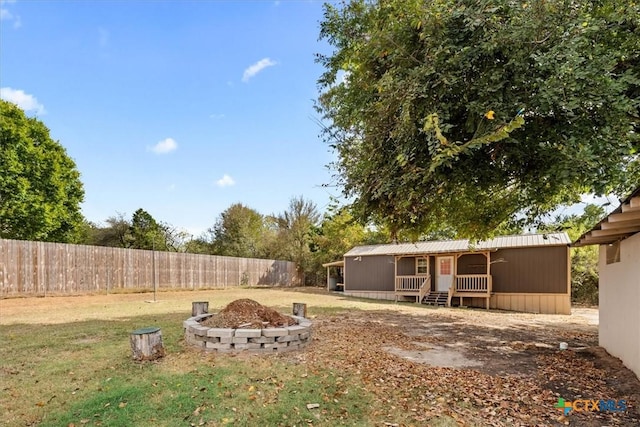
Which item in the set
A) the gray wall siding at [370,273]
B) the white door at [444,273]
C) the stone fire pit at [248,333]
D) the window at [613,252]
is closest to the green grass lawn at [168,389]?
the stone fire pit at [248,333]

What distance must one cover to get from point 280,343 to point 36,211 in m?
17.5

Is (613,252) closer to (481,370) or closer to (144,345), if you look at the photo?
(481,370)

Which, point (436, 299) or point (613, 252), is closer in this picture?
point (613, 252)

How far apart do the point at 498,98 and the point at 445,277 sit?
12.6 metres

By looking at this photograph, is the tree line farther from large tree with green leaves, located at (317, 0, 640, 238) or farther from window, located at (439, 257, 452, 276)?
window, located at (439, 257, 452, 276)

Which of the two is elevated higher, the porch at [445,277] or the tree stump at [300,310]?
the tree stump at [300,310]

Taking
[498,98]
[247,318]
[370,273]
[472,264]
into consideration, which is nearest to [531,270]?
[472,264]

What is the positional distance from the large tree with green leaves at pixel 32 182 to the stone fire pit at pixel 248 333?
15763 millimetres

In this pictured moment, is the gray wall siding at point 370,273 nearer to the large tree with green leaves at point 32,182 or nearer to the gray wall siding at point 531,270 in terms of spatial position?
the gray wall siding at point 531,270

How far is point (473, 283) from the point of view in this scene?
48.4 ft

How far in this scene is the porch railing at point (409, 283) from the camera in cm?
1636

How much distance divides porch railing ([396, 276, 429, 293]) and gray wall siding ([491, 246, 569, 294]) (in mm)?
3066

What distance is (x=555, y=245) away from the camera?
1311cm

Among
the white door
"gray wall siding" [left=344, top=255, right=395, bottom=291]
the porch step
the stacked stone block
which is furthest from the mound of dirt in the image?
"gray wall siding" [left=344, top=255, right=395, bottom=291]
